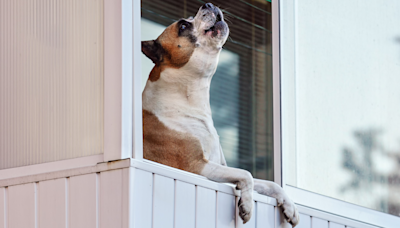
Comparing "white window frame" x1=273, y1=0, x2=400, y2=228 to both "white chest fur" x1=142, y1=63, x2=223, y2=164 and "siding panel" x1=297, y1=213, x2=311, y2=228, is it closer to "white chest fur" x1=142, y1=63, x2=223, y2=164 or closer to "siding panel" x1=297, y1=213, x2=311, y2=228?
"siding panel" x1=297, y1=213, x2=311, y2=228

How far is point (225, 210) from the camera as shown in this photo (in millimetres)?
3197

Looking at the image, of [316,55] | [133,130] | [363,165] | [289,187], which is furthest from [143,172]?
[363,165]

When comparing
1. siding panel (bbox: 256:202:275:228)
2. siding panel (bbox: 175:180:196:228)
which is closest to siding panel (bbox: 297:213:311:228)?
siding panel (bbox: 256:202:275:228)

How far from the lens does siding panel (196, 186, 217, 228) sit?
2986 mm

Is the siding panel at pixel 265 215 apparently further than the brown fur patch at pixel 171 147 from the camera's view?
No

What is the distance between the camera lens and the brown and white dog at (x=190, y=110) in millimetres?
3567

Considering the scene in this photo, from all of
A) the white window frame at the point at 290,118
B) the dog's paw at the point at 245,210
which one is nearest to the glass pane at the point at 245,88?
the white window frame at the point at 290,118

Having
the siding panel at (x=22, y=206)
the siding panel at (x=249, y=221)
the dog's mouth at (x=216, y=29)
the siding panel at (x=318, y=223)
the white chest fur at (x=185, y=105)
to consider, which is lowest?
the siding panel at (x=318, y=223)

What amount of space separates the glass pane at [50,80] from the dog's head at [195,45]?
3.62 ft

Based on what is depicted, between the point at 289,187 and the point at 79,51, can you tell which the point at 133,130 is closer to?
the point at 79,51

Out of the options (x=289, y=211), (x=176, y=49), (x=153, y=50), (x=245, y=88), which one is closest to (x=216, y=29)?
(x=176, y=49)

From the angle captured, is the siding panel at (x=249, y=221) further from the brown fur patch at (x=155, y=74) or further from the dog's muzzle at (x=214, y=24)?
the dog's muzzle at (x=214, y=24)

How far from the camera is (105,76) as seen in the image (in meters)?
2.78

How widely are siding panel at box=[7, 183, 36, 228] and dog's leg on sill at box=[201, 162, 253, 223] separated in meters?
1.07
